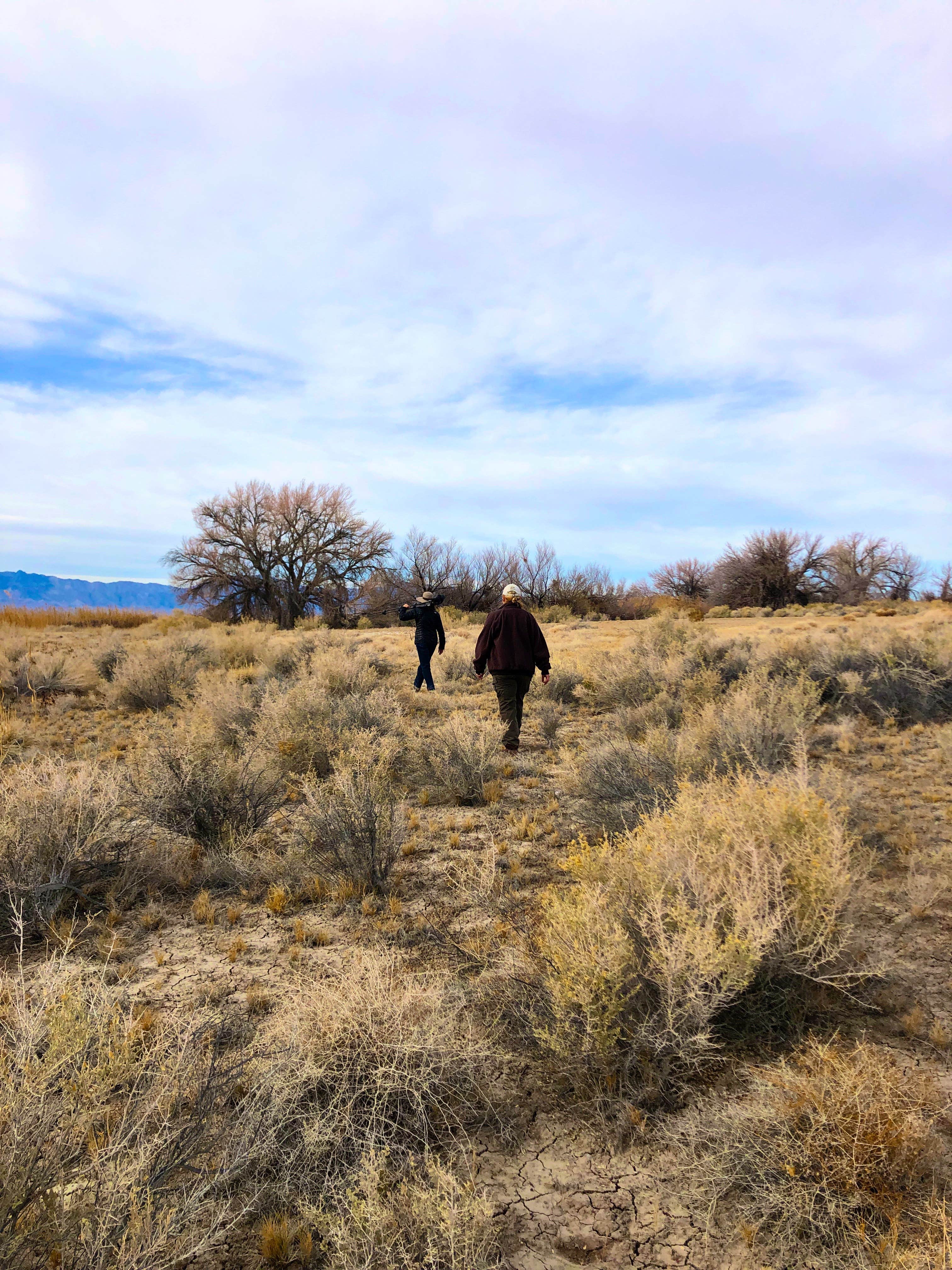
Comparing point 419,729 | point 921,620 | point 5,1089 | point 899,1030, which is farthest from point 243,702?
point 921,620

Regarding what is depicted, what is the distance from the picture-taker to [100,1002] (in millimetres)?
2842

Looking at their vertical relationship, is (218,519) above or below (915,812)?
above

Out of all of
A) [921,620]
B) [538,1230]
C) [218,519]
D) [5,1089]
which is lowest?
[538,1230]

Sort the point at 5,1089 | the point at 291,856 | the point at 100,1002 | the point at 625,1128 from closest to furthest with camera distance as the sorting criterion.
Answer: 1. the point at 5,1089
2. the point at 625,1128
3. the point at 100,1002
4. the point at 291,856

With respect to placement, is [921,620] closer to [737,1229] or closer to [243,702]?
[243,702]

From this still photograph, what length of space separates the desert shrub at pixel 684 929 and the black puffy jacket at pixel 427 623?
7736mm

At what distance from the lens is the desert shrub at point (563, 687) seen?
10547 mm

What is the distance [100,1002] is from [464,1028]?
1.54m

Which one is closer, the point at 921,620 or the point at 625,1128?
the point at 625,1128

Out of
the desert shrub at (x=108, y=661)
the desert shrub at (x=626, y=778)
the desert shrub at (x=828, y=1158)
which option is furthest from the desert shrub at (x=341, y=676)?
the desert shrub at (x=828, y=1158)

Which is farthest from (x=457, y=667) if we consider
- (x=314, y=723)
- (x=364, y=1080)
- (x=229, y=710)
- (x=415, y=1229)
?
(x=415, y=1229)

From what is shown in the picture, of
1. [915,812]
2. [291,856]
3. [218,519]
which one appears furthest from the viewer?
[218,519]

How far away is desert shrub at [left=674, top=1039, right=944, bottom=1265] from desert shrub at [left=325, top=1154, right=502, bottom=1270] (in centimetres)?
78

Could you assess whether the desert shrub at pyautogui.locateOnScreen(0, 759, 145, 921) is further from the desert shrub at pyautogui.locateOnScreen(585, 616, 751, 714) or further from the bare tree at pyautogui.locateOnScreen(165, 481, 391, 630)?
the bare tree at pyautogui.locateOnScreen(165, 481, 391, 630)
